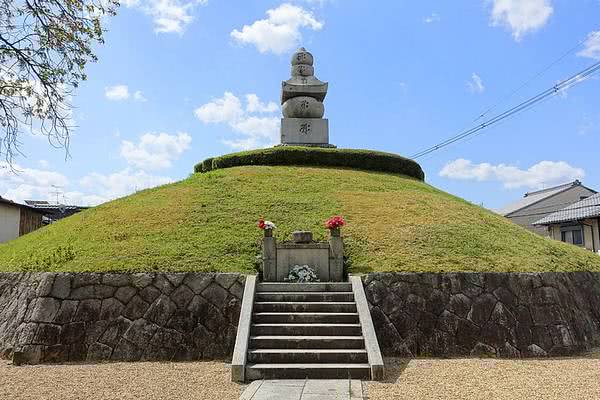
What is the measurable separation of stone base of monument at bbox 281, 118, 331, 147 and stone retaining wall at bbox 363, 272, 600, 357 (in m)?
11.7

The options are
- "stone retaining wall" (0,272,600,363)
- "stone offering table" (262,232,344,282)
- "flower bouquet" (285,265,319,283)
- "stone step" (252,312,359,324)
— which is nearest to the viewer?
"stone step" (252,312,359,324)

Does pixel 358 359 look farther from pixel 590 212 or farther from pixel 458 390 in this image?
pixel 590 212

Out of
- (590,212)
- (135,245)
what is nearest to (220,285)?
(135,245)

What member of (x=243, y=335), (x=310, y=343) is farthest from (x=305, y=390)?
(x=243, y=335)

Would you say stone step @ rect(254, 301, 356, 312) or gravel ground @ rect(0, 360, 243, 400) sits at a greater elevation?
stone step @ rect(254, 301, 356, 312)

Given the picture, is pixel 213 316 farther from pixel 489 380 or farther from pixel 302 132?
pixel 302 132

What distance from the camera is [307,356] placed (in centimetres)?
751

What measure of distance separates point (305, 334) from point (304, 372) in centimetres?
100

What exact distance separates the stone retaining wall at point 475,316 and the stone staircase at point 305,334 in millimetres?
818

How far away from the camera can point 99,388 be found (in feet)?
21.7

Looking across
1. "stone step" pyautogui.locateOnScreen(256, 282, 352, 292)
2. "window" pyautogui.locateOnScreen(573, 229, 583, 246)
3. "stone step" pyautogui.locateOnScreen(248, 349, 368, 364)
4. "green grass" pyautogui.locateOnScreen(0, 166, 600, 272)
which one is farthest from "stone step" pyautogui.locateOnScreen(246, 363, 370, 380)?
"window" pyautogui.locateOnScreen(573, 229, 583, 246)

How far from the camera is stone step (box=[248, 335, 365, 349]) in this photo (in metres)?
7.80

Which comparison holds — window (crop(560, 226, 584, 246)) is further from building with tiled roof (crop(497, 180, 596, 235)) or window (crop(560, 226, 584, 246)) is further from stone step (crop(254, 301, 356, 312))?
stone step (crop(254, 301, 356, 312))

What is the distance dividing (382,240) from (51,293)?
687cm
